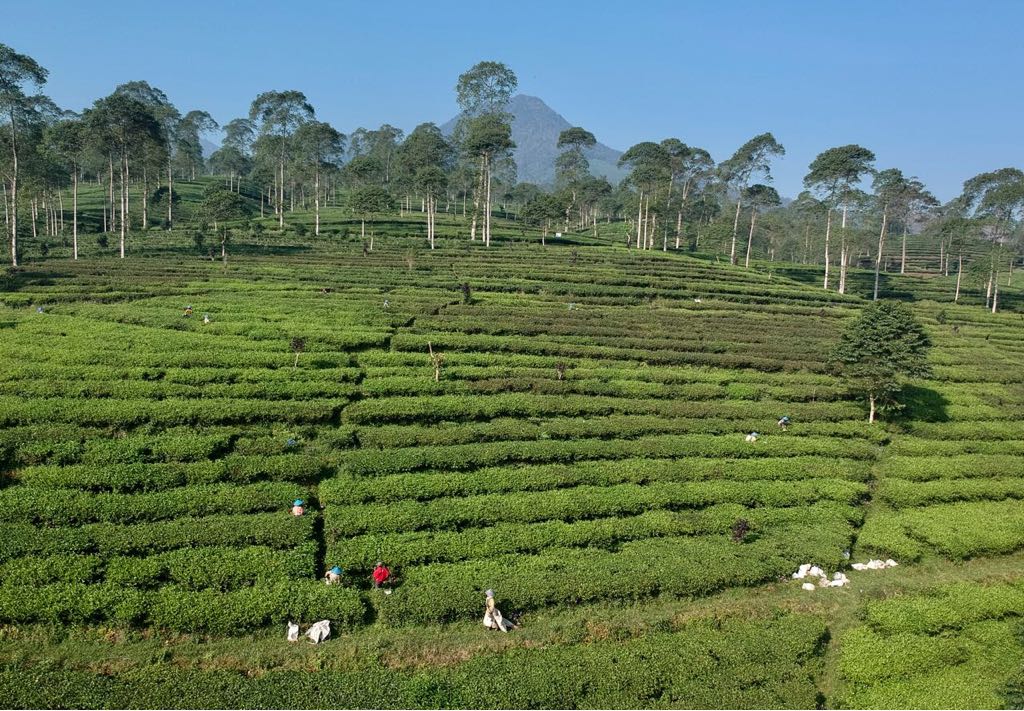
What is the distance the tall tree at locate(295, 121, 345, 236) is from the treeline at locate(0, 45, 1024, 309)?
22cm

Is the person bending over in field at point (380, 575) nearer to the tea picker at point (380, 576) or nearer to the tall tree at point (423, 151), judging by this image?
the tea picker at point (380, 576)

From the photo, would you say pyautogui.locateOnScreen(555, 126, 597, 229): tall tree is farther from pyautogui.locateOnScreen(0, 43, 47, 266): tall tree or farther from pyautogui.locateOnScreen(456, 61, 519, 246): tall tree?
pyautogui.locateOnScreen(0, 43, 47, 266): tall tree

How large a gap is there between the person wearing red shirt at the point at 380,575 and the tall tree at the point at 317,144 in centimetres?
7096

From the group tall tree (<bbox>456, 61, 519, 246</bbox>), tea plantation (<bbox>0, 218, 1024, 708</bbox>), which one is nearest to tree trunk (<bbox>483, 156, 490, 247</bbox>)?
tall tree (<bbox>456, 61, 519, 246</bbox>)

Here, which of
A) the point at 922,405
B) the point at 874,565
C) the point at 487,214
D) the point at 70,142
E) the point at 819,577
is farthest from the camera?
the point at 487,214

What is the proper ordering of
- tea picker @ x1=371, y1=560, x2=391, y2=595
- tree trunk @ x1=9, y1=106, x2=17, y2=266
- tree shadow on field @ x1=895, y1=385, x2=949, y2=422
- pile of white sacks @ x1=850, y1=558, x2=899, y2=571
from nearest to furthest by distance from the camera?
tea picker @ x1=371, y1=560, x2=391, y2=595
pile of white sacks @ x1=850, y1=558, x2=899, y2=571
tree shadow on field @ x1=895, y1=385, x2=949, y2=422
tree trunk @ x1=9, y1=106, x2=17, y2=266

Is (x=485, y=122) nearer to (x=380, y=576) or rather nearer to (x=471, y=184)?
(x=471, y=184)

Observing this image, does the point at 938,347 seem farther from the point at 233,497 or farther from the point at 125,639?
the point at 125,639

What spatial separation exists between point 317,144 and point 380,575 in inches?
3102

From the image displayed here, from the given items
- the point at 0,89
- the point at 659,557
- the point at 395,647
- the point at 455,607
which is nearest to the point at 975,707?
the point at 659,557

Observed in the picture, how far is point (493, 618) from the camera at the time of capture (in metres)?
13.8

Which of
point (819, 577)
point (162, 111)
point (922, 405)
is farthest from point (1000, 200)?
point (162, 111)

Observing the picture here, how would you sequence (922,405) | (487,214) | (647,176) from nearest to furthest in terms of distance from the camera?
(922,405)
(487,214)
(647,176)

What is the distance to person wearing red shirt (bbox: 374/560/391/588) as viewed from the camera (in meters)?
14.5
